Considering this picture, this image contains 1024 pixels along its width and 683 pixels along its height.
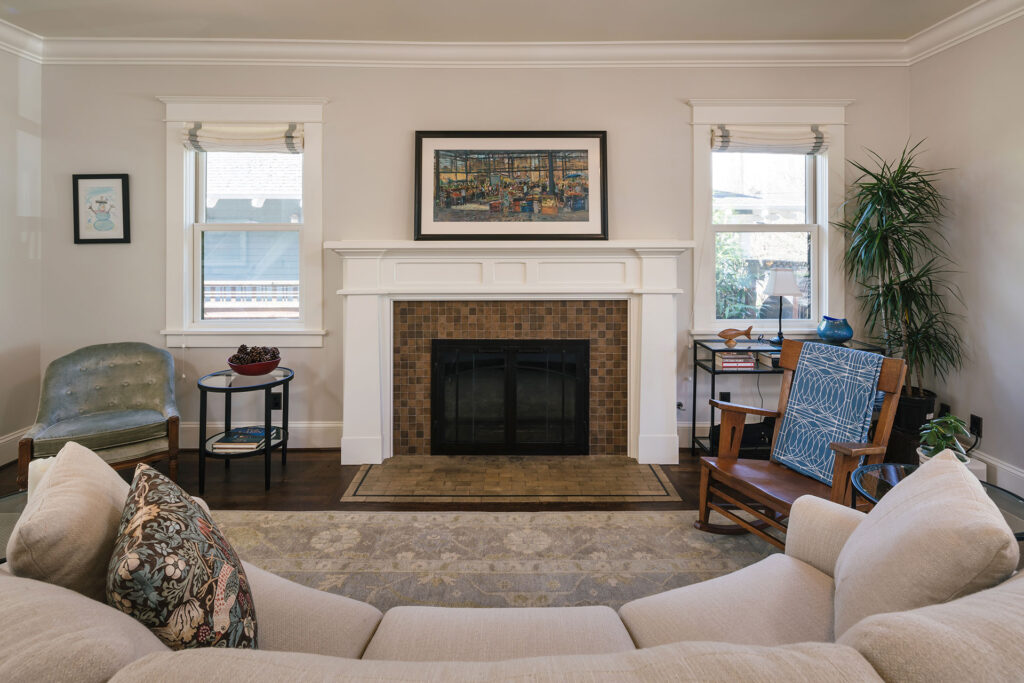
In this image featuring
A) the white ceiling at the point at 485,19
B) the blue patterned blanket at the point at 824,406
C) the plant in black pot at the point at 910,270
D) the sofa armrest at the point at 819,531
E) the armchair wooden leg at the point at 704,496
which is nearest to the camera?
the sofa armrest at the point at 819,531

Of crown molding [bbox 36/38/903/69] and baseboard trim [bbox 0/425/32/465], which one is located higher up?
crown molding [bbox 36/38/903/69]

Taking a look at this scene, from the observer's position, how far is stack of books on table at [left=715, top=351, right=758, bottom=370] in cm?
353

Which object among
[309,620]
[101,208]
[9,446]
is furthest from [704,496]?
[9,446]

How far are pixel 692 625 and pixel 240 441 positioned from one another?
276 centimetres

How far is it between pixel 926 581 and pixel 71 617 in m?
1.25

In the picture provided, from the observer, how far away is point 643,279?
3.61 m

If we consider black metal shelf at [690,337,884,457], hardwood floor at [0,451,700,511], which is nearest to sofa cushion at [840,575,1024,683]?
hardwood floor at [0,451,700,511]

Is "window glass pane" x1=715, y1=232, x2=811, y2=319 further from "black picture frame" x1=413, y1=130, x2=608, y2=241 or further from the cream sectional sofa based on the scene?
the cream sectional sofa

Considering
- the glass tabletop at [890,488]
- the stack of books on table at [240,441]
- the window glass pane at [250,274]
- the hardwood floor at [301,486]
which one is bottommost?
the hardwood floor at [301,486]

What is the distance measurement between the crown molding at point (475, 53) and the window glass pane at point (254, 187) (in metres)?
0.62

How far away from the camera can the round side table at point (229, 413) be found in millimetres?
3051

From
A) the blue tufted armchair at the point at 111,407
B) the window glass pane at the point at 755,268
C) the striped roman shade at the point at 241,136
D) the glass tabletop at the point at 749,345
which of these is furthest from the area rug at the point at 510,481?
the striped roman shade at the point at 241,136

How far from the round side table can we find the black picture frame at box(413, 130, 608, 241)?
4.32ft

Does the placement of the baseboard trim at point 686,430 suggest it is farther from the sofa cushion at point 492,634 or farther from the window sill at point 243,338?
the sofa cushion at point 492,634
